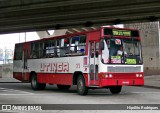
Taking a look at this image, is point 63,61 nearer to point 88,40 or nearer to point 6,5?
point 88,40

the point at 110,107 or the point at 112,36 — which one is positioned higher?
the point at 112,36

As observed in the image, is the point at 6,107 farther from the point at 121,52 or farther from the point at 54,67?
the point at 54,67

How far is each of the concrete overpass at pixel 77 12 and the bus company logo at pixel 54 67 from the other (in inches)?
216

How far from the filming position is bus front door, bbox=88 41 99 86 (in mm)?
17797

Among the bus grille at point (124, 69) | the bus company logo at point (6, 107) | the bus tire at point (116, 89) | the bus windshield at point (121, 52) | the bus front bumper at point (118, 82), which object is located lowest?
the bus company logo at point (6, 107)

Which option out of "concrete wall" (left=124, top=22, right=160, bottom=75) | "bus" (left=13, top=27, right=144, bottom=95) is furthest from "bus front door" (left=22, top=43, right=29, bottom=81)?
"concrete wall" (left=124, top=22, right=160, bottom=75)

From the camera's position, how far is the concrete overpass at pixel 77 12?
26422 mm

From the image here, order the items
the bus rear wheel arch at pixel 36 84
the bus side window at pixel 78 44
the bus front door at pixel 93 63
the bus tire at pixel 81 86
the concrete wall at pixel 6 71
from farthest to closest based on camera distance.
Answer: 1. the concrete wall at pixel 6 71
2. the bus rear wheel arch at pixel 36 84
3. the bus side window at pixel 78 44
4. the bus tire at pixel 81 86
5. the bus front door at pixel 93 63

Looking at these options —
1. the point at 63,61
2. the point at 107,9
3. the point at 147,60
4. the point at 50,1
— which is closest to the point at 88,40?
the point at 63,61

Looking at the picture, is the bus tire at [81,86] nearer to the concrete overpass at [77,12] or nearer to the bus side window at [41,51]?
the bus side window at [41,51]

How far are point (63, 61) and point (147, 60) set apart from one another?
28285 millimetres

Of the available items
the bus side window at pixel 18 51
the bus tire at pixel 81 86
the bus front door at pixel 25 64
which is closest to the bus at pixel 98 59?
the bus tire at pixel 81 86

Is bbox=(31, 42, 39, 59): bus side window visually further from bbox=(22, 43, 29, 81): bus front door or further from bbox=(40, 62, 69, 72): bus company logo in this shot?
bbox=(40, 62, 69, 72): bus company logo

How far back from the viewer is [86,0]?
82.1 ft
